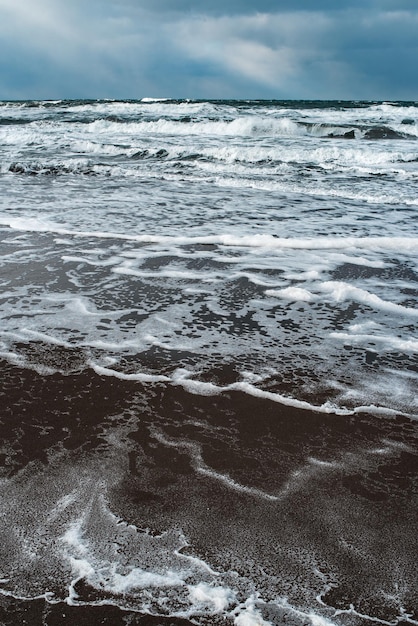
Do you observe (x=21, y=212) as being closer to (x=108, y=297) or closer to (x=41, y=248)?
(x=41, y=248)

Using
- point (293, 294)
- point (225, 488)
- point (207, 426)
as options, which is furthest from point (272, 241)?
point (225, 488)

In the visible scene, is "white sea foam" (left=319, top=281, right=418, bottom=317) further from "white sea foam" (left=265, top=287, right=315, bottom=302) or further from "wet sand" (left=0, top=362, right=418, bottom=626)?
"wet sand" (left=0, top=362, right=418, bottom=626)

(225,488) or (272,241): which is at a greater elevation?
(272,241)

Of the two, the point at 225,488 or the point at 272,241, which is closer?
the point at 225,488

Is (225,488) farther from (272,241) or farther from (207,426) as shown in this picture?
(272,241)

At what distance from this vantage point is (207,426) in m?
2.62

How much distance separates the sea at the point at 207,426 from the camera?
1.73m

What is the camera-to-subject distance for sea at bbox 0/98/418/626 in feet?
5.67

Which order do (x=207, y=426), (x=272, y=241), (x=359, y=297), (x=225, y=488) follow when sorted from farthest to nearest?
1. (x=272, y=241)
2. (x=359, y=297)
3. (x=207, y=426)
4. (x=225, y=488)

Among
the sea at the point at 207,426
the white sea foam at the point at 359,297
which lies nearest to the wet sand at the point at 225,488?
the sea at the point at 207,426

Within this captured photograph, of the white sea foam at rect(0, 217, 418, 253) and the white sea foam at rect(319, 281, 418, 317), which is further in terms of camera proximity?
the white sea foam at rect(0, 217, 418, 253)

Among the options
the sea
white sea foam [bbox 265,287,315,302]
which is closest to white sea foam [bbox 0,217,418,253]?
the sea

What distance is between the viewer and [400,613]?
1.64 metres

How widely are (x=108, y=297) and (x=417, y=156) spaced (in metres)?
14.3
